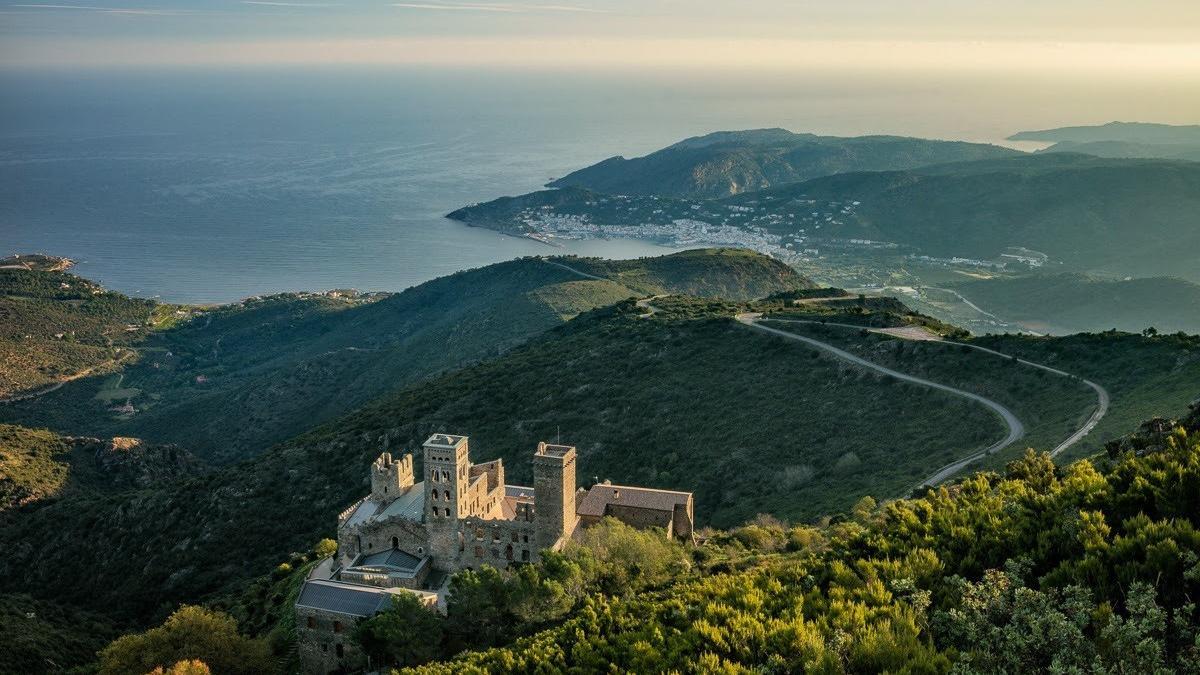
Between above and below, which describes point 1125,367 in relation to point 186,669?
above

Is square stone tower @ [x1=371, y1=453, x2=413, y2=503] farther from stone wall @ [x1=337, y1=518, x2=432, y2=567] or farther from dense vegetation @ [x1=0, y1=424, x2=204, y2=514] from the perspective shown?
dense vegetation @ [x1=0, y1=424, x2=204, y2=514]

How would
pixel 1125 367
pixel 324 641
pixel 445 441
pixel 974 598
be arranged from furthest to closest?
pixel 1125 367 < pixel 445 441 < pixel 324 641 < pixel 974 598

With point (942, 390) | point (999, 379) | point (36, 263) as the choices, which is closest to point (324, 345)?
point (36, 263)

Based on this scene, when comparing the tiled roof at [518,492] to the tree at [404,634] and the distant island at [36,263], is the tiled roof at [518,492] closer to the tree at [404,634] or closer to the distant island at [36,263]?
the tree at [404,634]

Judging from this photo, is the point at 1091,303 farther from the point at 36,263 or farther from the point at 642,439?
the point at 36,263

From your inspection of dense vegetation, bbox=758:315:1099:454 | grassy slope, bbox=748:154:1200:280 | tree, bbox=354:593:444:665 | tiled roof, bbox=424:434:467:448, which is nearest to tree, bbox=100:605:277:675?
tree, bbox=354:593:444:665

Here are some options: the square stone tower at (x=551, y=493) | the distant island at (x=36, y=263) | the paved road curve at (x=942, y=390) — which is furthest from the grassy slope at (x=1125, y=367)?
the distant island at (x=36, y=263)

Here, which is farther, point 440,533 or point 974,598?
point 440,533
